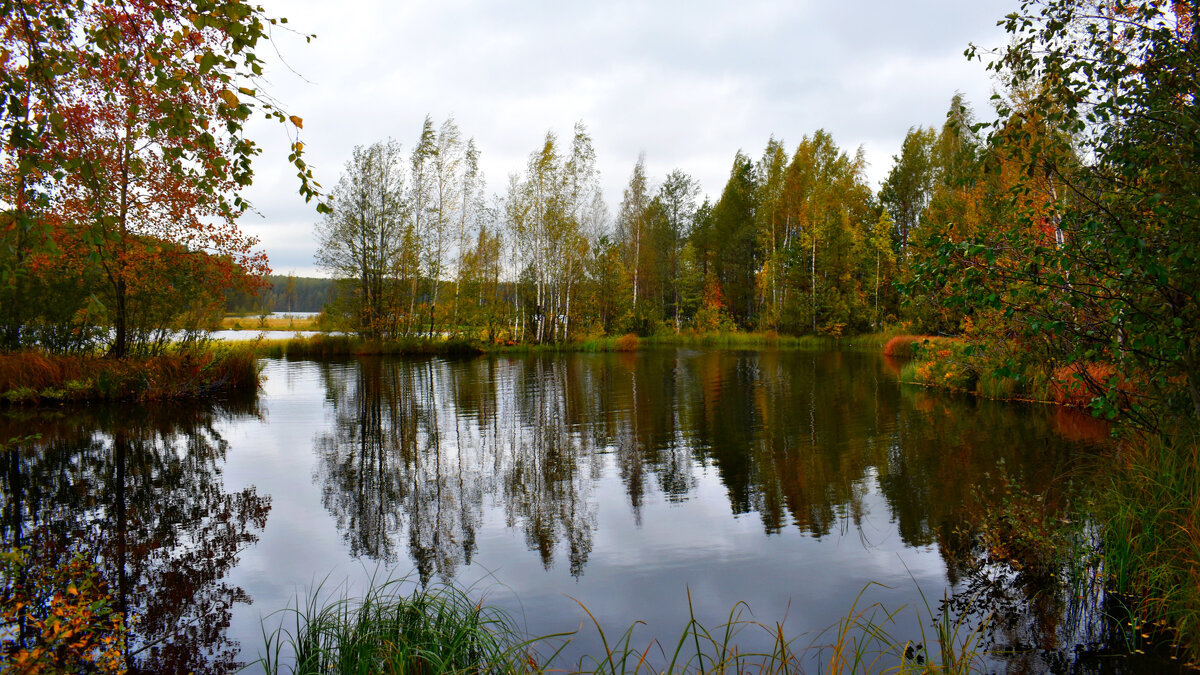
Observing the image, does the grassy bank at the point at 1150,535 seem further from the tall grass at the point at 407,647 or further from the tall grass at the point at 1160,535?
the tall grass at the point at 407,647

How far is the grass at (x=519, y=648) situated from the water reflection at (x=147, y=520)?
674mm

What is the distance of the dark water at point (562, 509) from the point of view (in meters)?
5.20

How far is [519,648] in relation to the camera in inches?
151

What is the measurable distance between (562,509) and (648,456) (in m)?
3.03

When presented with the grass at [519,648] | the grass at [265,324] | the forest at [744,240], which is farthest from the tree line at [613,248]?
the grass at [519,648]

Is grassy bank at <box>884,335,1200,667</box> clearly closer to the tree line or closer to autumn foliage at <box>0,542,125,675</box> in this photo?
autumn foliage at <box>0,542,125,675</box>

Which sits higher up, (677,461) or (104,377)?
(104,377)

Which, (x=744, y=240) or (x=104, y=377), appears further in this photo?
(x=744, y=240)

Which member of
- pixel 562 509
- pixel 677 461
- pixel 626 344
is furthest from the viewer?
pixel 626 344

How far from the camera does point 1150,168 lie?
16.8 feet

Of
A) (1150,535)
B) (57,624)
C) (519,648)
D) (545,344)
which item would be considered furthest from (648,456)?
(545,344)

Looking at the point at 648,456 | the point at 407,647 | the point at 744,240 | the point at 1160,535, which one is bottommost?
the point at 648,456

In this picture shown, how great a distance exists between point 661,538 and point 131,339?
52.7 ft

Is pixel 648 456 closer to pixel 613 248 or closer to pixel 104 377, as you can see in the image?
pixel 104 377
